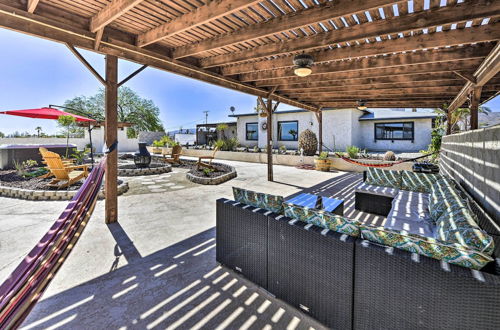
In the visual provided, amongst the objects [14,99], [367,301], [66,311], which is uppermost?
[14,99]

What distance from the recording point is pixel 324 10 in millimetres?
2559

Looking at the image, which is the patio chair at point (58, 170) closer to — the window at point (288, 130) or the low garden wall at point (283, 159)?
the low garden wall at point (283, 159)

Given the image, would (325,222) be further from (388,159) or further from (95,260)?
(388,159)

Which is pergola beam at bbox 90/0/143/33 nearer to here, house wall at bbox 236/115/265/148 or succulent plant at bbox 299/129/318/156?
succulent plant at bbox 299/129/318/156

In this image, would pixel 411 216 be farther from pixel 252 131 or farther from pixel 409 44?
pixel 252 131

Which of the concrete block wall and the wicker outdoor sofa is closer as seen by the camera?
the wicker outdoor sofa

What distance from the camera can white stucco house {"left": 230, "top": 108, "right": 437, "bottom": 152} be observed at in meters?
13.1

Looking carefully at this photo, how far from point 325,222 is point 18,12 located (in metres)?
3.82

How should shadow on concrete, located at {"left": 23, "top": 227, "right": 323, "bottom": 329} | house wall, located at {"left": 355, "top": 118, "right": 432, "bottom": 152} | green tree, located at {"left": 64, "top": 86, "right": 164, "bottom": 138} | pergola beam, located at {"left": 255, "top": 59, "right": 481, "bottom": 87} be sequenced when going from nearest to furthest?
shadow on concrete, located at {"left": 23, "top": 227, "right": 323, "bottom": 329}, pergola beam, located at {"left": 255, "top": 59, "right": 481, "bottom": 87}, house wall, located at {"left": 355, "top": 118, "right": 432, "bottom": 152}, green tree, located at {"left": 64, "top": 86, "right": 164, "bottom": 138}

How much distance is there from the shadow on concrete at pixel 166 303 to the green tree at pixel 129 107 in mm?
26609

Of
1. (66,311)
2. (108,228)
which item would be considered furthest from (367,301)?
(108,228)

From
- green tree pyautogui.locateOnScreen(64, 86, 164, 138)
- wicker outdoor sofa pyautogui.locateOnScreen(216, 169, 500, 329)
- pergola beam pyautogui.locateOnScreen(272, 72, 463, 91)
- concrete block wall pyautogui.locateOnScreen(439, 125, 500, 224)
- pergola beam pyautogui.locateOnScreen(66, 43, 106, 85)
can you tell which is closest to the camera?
wicker outdoor sofa pyautogui.locateOnScreen(216, 169, 500, 329)

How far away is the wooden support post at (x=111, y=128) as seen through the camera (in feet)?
11.5

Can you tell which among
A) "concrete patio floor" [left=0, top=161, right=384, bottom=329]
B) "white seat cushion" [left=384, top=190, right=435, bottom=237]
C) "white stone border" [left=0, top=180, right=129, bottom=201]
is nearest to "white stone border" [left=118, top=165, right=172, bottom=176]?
"white stone border" [left=0, top=180, right=129, bottom=201]
